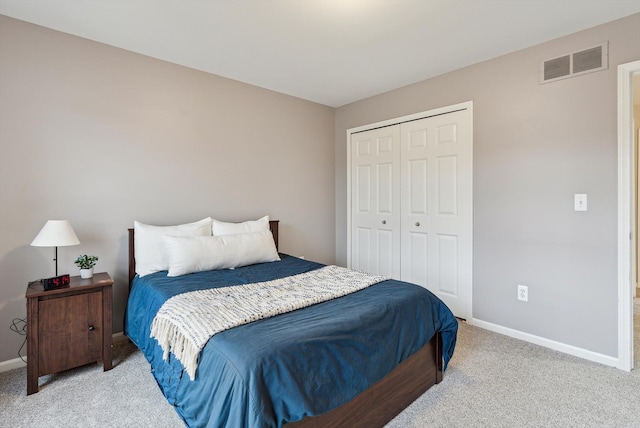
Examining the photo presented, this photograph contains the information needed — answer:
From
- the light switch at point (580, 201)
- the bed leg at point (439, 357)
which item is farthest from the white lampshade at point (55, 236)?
the light switch at point (580, 201)

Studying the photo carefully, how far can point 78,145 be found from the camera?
242cm

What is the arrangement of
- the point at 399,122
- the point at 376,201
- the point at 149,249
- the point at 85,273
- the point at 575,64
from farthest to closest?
the point at 376,201 → the point at 399,122 → the point at 149,249 → the point at 575,64 → the point at 85,273

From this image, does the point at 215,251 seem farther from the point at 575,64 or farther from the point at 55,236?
the point at 575,64

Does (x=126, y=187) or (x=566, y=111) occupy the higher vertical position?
(x=566, y=111)

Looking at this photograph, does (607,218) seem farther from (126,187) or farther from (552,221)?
(126,187)

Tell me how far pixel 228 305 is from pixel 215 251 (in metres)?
0.91

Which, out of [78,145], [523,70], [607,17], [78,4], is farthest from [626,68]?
[78,145]

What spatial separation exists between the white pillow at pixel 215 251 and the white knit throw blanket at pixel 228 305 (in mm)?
507

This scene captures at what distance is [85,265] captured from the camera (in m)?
2.25

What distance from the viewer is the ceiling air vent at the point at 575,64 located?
225 centimetres

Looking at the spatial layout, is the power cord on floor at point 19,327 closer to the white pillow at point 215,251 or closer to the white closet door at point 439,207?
the white pillow at point 215,251

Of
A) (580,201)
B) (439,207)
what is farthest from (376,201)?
(580,201)

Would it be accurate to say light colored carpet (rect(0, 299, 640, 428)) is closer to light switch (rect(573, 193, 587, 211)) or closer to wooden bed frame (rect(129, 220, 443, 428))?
wooden bed frame (rect(129, 220, 443, 428))

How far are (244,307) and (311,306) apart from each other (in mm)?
363
